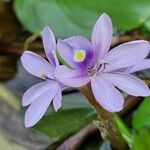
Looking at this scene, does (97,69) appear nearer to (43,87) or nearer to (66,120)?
(43,87)

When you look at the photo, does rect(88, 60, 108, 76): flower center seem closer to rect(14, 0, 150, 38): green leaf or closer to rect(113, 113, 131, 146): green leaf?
rect(113, 113, 131, 146): green leaf

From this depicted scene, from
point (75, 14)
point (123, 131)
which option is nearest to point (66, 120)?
point (123, 131)

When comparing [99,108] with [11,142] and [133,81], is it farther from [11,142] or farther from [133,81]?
[11,142]

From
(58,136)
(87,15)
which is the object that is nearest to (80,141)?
(58,136)

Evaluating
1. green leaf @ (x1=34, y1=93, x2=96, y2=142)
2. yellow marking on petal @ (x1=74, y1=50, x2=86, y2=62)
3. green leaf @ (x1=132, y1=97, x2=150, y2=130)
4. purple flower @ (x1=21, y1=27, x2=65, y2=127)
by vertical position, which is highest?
yellow marking on petal @ (x1=74, y1=50, x2=86, y2=62)

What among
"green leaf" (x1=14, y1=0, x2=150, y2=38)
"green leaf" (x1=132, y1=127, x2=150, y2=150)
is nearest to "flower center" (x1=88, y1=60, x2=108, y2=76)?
"green leaf" (x1=132, y1=127, x2=150, y2=150)

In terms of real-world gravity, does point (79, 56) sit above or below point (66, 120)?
above
